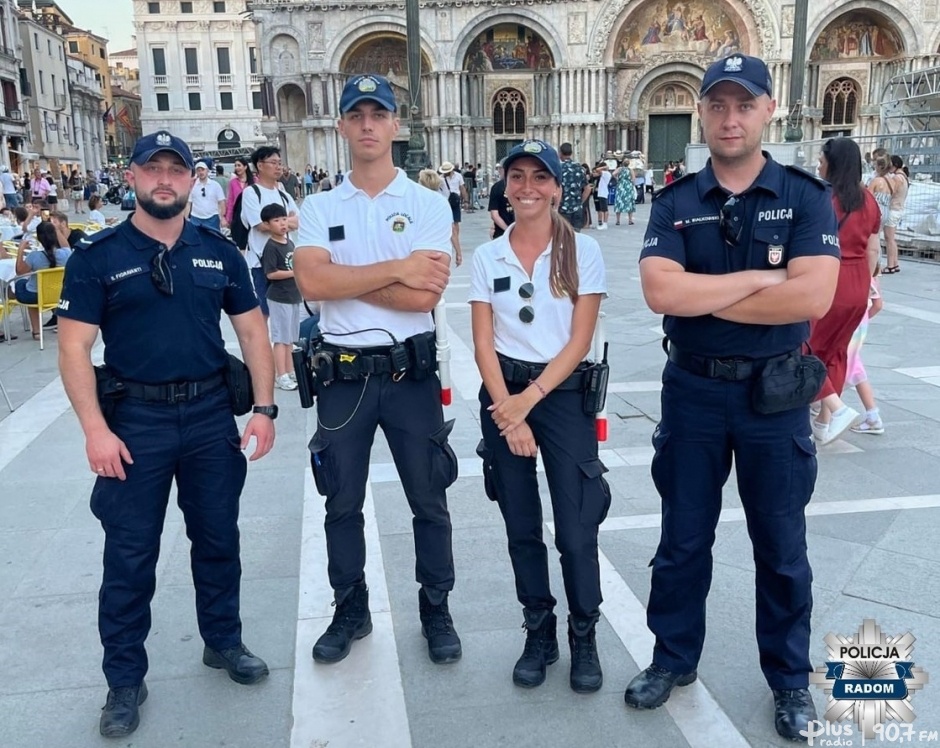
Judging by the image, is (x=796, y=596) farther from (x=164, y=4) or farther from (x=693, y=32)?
(x=164, y=4)

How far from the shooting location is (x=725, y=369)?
2754mm

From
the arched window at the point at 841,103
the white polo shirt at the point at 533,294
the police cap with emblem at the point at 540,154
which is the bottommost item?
the white polo shirt at the point at 533,294

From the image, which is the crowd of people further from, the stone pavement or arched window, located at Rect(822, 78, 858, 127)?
arched window, located at Rect(822, 78, 858, 127)

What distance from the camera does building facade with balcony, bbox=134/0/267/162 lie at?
221ft

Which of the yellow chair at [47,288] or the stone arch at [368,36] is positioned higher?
the stone arch at [368,36]

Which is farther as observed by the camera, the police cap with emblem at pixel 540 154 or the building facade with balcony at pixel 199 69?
the building facade with balcony at pixel 199 69

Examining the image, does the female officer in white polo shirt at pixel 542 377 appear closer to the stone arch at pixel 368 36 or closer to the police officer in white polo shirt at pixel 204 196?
the police officer in white polo shirt at pixel 204 196

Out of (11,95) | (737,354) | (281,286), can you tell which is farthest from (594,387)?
(11,95)

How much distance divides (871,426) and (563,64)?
1411 inches

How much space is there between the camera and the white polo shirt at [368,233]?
3.14 meters

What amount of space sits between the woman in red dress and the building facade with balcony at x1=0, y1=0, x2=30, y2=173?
158ft

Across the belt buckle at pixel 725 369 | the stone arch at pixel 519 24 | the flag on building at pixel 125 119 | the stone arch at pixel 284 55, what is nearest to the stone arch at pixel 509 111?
the stone arch at pixel 519 24

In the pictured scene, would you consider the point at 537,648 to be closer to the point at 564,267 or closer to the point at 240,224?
the point at 564,267

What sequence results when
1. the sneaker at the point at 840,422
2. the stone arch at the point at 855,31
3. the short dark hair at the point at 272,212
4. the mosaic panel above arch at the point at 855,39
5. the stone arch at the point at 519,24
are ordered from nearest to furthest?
1. the sneaker at the point at 840,422
2. the short dark hair at the point at 272,212
3. the stone arch at the point at 855,31
4. the mosaic panel above arch at the point at 855,39
5. the stone arch at the point at 519,24
